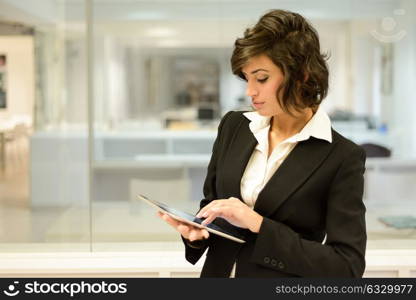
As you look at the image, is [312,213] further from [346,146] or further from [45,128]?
[45,128]

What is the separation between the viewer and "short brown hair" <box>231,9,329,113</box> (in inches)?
52.2

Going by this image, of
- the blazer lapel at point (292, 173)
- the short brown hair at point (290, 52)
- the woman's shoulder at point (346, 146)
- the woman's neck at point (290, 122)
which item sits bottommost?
the blazer lapel at point (292, 173)

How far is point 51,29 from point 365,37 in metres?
2.51

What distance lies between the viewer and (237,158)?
1.48 metres

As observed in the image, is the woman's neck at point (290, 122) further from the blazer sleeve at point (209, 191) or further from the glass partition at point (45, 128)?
the glass partition at point (45, 128)

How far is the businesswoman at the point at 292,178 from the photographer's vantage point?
1.33 meters

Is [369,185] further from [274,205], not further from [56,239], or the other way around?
[274,205]

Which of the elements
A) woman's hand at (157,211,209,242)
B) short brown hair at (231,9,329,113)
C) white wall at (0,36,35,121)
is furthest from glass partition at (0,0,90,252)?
short brown hair at (231,9,329,113)

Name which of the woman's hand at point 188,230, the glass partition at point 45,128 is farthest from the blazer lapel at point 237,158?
the glass partition at point 45,128

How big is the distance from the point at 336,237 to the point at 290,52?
420 mm

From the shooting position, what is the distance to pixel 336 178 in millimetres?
1333

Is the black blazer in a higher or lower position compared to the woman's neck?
lower

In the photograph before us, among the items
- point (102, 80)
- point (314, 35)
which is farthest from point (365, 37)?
point (314, 35)

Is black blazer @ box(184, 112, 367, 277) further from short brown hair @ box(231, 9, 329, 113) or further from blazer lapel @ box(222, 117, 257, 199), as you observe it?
short brown hair @ box(231, 9, 329, 113)
